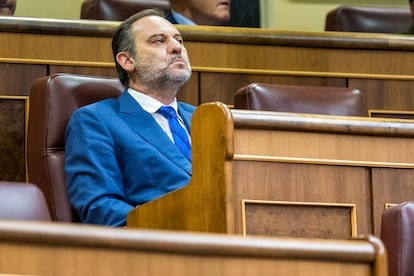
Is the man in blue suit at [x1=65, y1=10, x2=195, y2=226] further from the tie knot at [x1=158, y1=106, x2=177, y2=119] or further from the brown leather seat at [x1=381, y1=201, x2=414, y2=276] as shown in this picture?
the brown leather seat at [x1=381, y1=201, x2=414, y2=276]

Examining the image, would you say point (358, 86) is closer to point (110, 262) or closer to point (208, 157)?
point (208, 157)

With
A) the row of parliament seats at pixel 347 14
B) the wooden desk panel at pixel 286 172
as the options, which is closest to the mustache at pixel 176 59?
the wooden desk panel at pixel 286 172

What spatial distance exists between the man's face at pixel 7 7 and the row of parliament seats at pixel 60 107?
0.36 m

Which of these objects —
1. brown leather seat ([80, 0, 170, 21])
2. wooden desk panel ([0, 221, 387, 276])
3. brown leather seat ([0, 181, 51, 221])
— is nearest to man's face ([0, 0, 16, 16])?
brown leather seat ([80, 0, 170, 21])

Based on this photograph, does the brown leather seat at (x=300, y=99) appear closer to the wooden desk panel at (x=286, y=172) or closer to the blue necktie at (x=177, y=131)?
the blue necktie at (x=177, y=131)

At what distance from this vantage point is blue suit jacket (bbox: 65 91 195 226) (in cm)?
132

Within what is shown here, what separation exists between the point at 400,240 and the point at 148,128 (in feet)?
1.67

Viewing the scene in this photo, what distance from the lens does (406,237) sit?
101 centimetres

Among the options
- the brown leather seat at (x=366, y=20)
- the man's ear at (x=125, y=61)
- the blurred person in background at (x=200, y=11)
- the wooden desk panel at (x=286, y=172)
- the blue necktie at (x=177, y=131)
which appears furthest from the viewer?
the brown leather seat at (x=366, y=20)

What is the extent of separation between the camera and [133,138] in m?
1.40

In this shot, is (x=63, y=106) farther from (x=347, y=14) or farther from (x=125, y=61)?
(x=347, y=14)

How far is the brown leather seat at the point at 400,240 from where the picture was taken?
3.26ft


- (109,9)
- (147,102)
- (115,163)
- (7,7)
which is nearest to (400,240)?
(115,163)

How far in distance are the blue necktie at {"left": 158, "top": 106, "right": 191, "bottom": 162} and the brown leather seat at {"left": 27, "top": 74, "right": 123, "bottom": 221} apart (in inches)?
3.9
